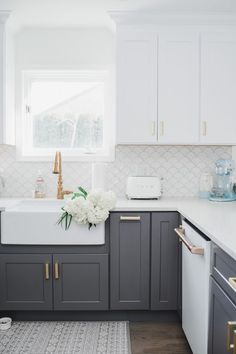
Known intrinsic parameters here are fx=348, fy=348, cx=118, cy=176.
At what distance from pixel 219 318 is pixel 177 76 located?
74.9 inches

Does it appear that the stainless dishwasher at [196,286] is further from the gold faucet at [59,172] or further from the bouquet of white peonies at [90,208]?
the gold faucet at [59,172]

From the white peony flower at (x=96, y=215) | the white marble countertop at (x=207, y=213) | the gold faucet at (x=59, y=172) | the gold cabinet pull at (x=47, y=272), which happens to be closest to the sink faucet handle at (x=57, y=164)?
the gold faucet at (x=59, y=172)

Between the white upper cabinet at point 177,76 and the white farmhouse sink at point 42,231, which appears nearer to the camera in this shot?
the white farmhouse sink at point 42,231

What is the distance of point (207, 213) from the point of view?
2.17 meters

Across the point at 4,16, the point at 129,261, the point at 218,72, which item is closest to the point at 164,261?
the point at 129,261

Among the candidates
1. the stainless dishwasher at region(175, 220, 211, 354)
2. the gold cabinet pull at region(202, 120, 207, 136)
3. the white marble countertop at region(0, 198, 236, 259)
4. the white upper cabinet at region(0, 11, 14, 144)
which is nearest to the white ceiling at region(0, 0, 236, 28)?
the white upper cabinet at region(0, 11, 14, 144)

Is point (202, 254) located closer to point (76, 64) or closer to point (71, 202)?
point (71, 202)

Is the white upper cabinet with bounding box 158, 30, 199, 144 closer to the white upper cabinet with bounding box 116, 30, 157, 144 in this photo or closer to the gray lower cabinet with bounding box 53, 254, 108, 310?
the white upper cabinet with bounding box 116, 30, 157, 144

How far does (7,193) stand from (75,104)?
1012mm

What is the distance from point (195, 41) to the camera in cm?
276

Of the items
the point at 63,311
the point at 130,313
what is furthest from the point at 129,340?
the point at 63,311

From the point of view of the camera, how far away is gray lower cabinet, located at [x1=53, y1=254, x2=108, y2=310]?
8.16 ft

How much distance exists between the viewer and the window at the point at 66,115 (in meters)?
3.15

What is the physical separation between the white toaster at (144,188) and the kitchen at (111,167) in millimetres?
12
